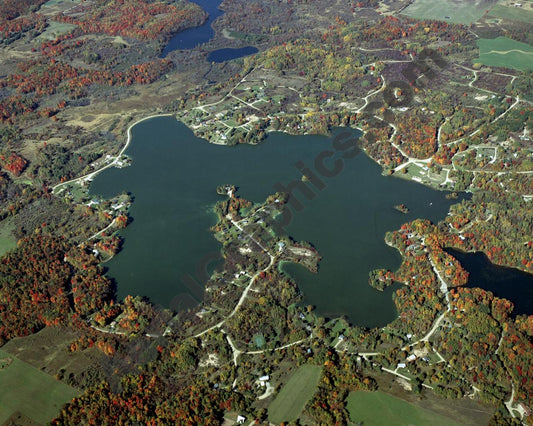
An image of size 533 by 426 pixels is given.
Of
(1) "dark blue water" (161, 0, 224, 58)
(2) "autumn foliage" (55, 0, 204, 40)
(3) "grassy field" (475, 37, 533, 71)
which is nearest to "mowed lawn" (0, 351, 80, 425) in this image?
(1) "dark blue water" (161, 0, 224, 58)

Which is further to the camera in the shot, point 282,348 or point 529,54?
point 529,54

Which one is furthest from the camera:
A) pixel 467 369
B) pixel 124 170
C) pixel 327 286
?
pixel 124 170

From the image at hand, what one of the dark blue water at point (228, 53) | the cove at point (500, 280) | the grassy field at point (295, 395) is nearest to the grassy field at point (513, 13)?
the dark blue water at point (228, 53)

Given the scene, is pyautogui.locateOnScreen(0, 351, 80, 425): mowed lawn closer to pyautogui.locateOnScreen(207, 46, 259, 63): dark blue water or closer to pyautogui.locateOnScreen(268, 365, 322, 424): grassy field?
pyautogui.locateOnScreen(268, 365, 322, 424): grassy field

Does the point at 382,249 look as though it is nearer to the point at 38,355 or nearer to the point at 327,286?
the point at 327,286

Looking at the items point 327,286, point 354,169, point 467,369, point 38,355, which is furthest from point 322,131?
point 38,355

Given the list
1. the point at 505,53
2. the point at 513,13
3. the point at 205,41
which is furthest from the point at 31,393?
the point at 513,13
